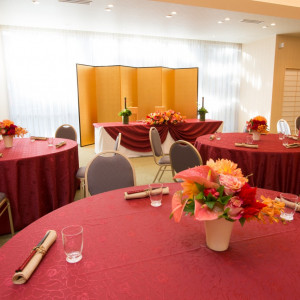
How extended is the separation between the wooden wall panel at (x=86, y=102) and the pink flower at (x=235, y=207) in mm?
5995

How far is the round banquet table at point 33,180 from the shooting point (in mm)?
2461

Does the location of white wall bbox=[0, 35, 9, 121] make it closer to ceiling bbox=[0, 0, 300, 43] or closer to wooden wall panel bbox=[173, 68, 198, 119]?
ceiling bbox=[0, 0, 300, 43]

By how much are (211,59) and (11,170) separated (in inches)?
303

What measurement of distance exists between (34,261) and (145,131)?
4652mm

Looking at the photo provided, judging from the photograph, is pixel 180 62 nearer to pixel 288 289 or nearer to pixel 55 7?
pixel 55 7

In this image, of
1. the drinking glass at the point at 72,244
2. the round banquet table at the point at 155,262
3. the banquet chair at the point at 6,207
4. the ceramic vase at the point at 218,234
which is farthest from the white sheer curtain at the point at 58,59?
the ceramic vase at the point at 218,234

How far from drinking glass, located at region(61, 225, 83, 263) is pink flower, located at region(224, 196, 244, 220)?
0.54 m

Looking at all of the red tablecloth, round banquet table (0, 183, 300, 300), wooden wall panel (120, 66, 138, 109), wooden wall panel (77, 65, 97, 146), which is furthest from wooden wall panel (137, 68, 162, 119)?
round banquet table (0, 183, 300, 300)

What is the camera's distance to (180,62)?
27.2 feet

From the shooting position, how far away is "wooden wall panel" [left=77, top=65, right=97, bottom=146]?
6.56 m

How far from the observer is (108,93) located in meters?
6.77

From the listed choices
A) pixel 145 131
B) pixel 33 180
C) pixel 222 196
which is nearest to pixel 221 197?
pixel 222 196

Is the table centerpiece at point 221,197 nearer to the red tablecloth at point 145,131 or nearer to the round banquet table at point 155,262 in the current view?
the round banquet table at point 155,262

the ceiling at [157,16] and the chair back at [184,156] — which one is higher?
the ceiling at [157,16]
